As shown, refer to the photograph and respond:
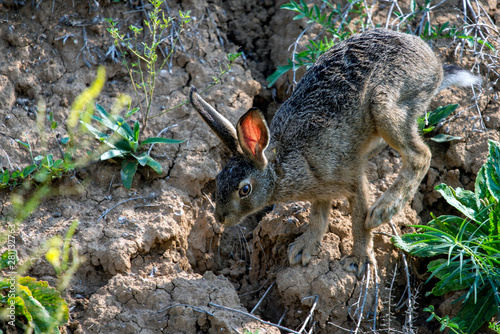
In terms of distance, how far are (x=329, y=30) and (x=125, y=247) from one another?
301cm

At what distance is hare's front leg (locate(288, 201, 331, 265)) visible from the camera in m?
4.55

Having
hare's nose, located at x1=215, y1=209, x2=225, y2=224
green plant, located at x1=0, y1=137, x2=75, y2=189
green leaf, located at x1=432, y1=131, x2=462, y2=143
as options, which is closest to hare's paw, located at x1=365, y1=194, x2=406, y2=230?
green leaf, located at x1=432, y1=131, x2=462, y2=143

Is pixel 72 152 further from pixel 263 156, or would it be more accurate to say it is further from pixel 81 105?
pixel 263 156

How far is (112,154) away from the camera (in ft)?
15.1

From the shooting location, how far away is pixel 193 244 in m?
4.88

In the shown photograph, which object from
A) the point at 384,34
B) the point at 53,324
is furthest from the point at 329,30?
the point at 53,324

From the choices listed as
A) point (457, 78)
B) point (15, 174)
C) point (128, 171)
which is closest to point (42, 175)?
point (15, 174)

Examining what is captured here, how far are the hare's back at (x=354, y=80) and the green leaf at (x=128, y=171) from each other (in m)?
1.32

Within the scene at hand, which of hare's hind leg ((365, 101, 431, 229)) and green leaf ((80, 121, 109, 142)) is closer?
hare's hind leg ((365, 101, 431, 229))

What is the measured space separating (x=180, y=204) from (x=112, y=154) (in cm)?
76

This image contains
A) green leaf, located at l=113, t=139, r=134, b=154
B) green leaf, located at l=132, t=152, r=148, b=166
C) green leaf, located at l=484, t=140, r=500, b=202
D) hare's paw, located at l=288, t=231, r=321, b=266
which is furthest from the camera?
green leaf, located at l=113, t=139, r=134, b=154

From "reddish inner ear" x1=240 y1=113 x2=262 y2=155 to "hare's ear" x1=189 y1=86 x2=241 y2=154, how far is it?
0.22 meters

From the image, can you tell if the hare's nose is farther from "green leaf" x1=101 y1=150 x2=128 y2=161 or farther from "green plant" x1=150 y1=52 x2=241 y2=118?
"green plant" x1=150 y1=52 x2=241 y2=118

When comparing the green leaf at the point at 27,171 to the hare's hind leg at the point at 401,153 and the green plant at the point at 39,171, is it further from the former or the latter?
the hare's hind leg at the point at 401,153
